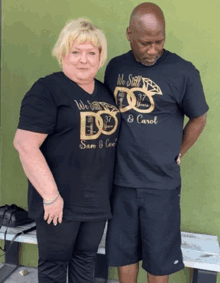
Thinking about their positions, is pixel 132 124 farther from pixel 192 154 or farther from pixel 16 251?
pixel 16 251

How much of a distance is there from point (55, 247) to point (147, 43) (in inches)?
36.1

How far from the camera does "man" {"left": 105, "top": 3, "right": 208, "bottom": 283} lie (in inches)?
55.6

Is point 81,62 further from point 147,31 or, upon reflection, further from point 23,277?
point 23,277

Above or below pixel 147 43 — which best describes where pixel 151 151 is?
below

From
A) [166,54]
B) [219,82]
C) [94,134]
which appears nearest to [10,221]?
[94,134]

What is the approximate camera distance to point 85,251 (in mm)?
Result: 1491

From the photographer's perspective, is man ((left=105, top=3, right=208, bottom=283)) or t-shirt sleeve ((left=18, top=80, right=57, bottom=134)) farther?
man ((left=105, top=3, right=208, bottom=283))

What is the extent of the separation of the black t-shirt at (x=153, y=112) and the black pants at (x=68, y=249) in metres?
0.26

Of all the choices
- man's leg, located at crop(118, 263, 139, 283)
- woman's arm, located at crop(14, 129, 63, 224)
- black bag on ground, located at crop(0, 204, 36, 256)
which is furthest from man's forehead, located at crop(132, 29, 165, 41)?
black bag on ground, located at crop(0, 204, 36, 256)

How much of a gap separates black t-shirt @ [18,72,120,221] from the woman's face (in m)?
0.03

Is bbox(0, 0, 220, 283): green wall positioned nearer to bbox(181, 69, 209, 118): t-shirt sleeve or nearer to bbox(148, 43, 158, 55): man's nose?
bbox(181, 69, 209, 118): t-shirt sleeve

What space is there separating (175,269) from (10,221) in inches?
39.7

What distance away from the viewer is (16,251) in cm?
232

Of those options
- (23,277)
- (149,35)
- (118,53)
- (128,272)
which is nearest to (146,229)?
(128,272)
